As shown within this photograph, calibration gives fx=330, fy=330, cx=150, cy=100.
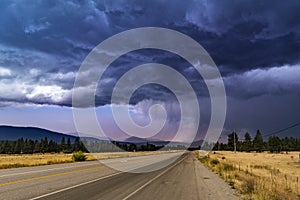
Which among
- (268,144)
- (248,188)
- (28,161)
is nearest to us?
(248,188)

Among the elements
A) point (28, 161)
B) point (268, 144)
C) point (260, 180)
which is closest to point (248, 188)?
point (260, 180)

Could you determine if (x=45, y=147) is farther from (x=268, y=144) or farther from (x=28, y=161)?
(x=28, y=161)

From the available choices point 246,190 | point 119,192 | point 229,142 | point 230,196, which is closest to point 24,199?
point 119,192

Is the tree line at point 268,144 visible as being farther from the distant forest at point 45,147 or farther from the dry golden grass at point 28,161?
the dry golden grass at point 28,161

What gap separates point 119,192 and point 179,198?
2450mm

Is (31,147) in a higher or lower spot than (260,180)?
higher

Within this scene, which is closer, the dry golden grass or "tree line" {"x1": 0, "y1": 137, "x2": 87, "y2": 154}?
the dry golden grass

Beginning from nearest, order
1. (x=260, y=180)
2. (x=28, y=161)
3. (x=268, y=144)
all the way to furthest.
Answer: (x=260, y=180) → (x=28, y=161) → (x=268, y=144)

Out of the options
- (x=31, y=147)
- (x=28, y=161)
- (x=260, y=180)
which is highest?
(x=31, y=147)

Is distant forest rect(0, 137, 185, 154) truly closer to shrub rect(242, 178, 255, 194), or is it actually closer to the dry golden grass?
the dry golden grass

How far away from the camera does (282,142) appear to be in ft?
525

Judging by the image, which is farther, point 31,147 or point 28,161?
point 31,147

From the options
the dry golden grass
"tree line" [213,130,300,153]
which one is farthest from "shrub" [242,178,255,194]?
"tree line" [213,130,300,153]

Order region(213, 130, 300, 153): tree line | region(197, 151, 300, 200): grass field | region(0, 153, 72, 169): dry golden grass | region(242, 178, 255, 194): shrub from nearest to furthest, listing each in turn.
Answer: region(197, 151, 300, 200): grass field
region(242, 178, 255, 194): shrub
region(0, 153, 72, 169): dry golden grass
region(213, 130, 300, 153): tree line
